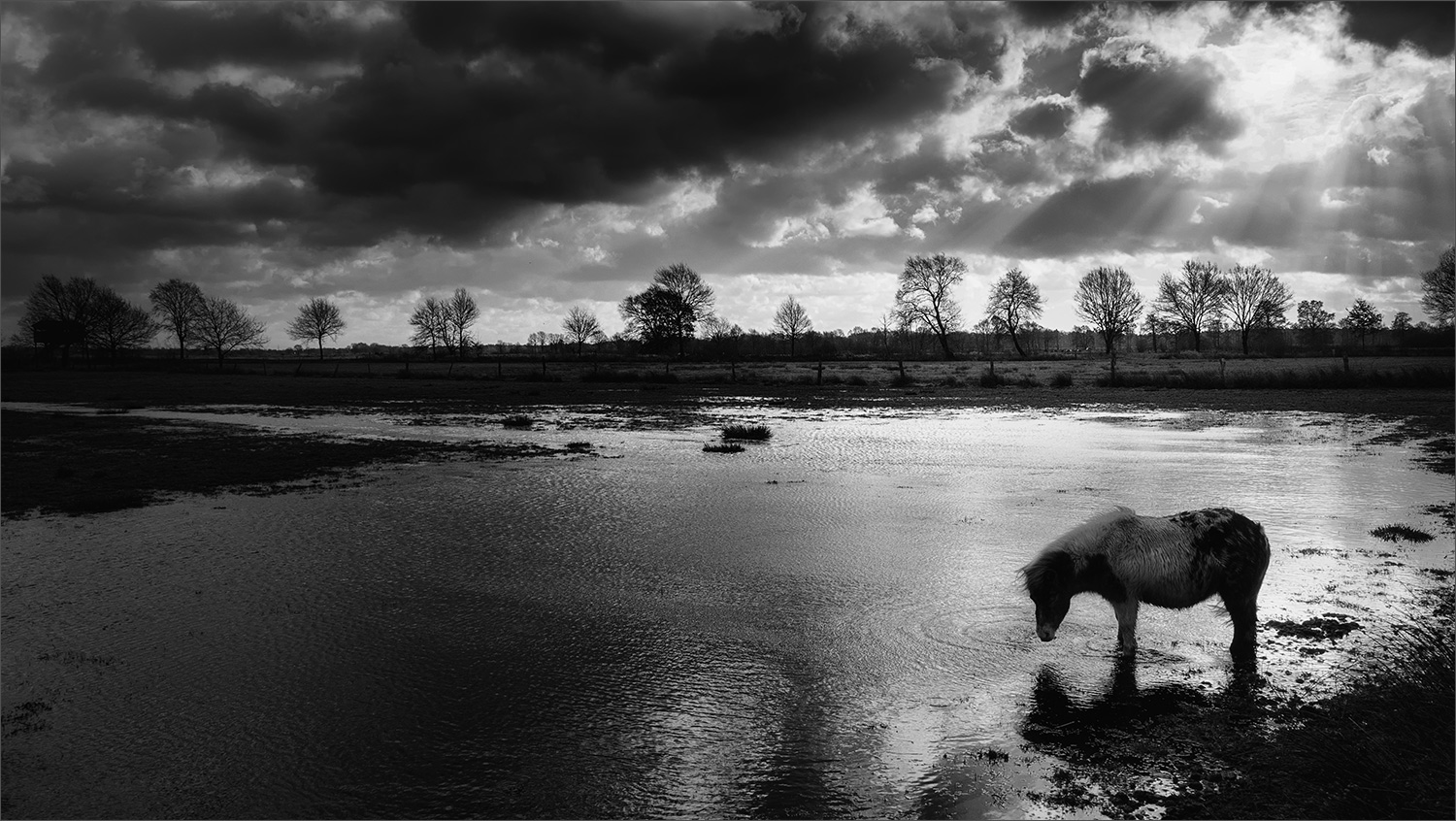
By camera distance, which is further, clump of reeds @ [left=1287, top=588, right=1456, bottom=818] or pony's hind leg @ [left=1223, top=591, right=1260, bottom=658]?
pony's hind leg @ [left=1223, top=591, right=1260, bottom=658]

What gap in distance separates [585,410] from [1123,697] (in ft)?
93.2

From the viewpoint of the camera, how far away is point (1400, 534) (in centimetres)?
1031

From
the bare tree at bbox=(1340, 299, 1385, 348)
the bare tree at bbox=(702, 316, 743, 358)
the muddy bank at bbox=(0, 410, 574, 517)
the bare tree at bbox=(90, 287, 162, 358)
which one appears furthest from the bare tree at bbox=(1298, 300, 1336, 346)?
the bare tree at bbox=(90, 287, 162, 358)

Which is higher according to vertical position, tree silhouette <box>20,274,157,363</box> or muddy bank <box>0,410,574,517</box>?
tree silhouette <box>20,274,157,363</box>

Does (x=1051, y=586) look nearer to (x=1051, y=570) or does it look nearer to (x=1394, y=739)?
(x=1051, y=570)

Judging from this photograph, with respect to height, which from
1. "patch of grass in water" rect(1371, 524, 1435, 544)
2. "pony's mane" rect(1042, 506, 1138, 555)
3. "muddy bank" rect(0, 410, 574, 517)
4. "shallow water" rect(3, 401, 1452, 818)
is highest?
"pony's mane" rect(1042, 506, 1138, 555)

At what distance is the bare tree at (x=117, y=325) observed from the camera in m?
107

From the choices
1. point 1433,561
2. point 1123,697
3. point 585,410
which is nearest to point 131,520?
point 1123,697

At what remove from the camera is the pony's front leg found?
6646 mm

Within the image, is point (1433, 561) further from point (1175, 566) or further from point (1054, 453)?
point (1054, 453)

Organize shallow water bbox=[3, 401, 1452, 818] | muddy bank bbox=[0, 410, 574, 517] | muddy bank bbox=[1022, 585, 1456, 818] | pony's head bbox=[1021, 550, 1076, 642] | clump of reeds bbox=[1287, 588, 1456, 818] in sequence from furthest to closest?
muddy bank bbox=[0, 410, 574, 517]
pony's head bbox=[1021, 550, 1076, 642]
shallow water bbox=[3, 401, 1452, 818]
muddy bank bbox=[1022, 585, 1456, 818]
clump of reeds bbox=[1287, 588, 1456, 818]

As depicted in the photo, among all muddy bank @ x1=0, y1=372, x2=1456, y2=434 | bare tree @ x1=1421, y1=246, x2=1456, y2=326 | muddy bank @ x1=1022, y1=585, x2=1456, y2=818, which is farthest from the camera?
bare tree @ x1=1421, y1=246, x2=1456, y2=326

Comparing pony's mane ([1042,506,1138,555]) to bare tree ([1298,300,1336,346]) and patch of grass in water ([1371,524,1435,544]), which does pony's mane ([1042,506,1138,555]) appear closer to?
patch of grass in water ([1371,524,1435,544])

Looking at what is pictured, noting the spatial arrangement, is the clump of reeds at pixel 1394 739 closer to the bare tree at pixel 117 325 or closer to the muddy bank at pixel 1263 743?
the muddy bank at pixel 1263 743
